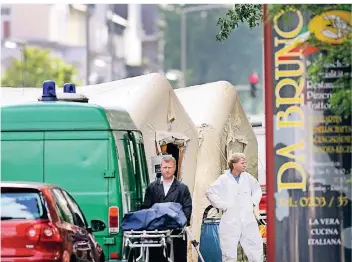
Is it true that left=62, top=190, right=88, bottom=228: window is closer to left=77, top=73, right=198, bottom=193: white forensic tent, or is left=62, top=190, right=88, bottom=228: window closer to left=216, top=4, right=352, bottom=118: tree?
left=216, top=4, right=352, bottom=118: tree

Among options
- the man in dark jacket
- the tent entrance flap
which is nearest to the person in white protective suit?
the man in dark jacket

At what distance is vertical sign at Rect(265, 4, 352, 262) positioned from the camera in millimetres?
13680

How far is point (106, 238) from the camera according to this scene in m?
16.5

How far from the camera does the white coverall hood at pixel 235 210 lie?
739 inches

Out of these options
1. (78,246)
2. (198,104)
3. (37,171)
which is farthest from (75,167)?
(198,104)

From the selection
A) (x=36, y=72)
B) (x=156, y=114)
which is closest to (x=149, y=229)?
(x=156, y=114)

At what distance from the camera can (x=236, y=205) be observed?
18828 millimetres

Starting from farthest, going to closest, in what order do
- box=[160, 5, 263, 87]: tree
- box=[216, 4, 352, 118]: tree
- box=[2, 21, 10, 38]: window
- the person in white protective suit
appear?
1. box=[160, 5, 263, 87]: tree
2. box=[2, 21, 10, 38]: window
3. the person in white protective suit
4. box=[216, 4, 352, 118]: tree

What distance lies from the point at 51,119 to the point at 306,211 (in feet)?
13.4

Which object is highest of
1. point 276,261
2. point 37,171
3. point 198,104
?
point 198,104

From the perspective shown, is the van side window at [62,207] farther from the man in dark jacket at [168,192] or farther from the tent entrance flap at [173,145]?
the tent entrance flap at [173,145]

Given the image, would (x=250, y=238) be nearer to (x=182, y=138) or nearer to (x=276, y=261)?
(x=182, y=138)

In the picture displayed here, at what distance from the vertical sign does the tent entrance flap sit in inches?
302

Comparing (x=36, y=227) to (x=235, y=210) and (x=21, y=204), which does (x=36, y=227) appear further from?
(x=235, y=210)
